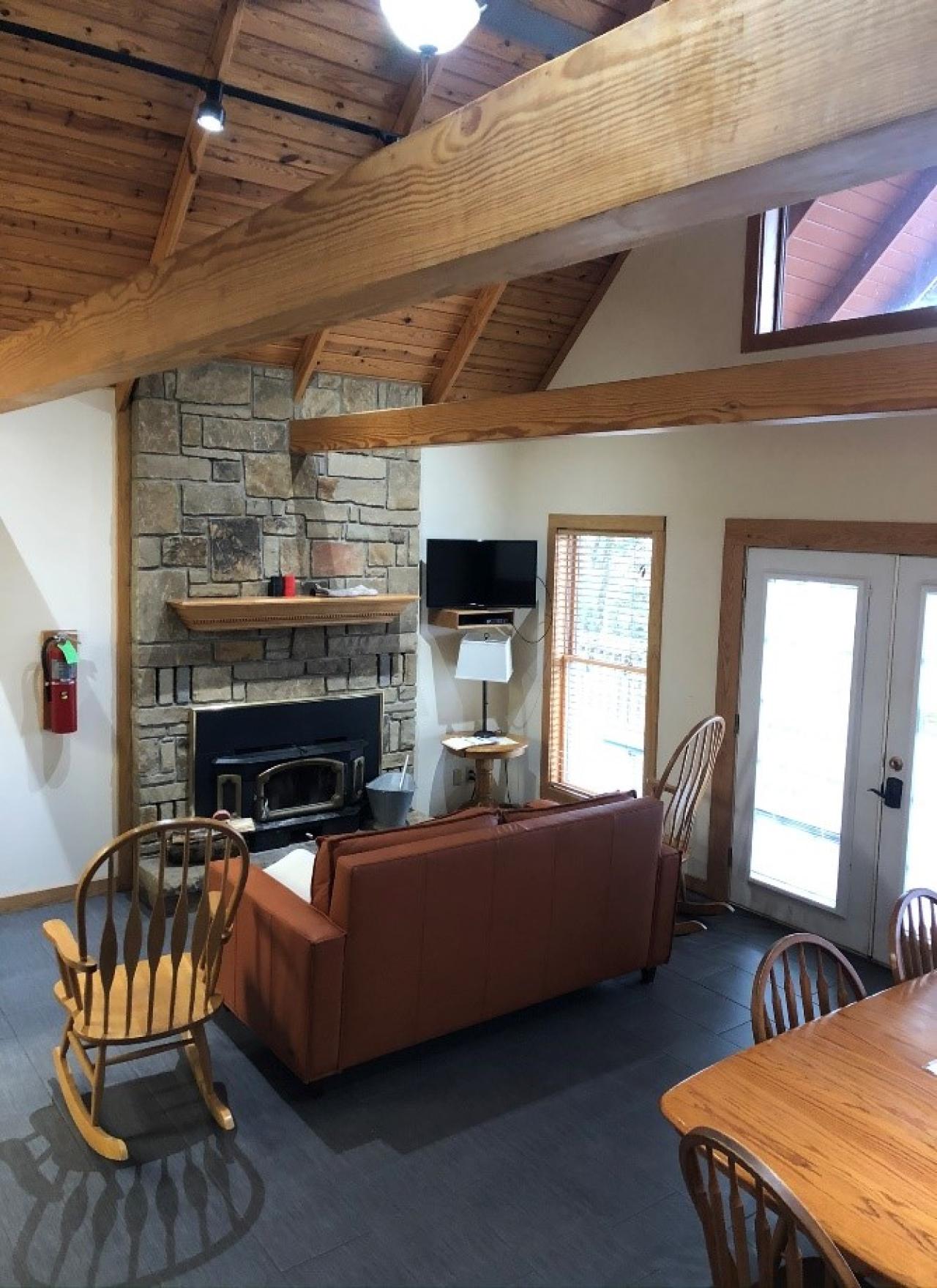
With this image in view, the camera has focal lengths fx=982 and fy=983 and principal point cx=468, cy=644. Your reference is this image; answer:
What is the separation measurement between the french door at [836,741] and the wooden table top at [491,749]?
157 cm

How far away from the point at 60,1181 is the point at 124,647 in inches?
114

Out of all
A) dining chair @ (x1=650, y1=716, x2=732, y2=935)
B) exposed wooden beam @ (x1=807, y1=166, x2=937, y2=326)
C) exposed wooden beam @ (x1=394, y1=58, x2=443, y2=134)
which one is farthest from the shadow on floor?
exposed wooden beam @ (x1=807, y1=166, x2=937, y2=326)

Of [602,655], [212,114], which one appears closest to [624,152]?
[212,114]

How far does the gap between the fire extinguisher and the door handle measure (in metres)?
4.05

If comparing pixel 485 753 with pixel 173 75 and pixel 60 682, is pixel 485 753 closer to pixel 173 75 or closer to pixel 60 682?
pixel 60 682

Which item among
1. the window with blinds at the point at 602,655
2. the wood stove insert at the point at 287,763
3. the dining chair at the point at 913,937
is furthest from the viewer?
the window with blinds at the point at 602,655

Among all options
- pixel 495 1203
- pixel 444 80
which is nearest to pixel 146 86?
pixel 444 80

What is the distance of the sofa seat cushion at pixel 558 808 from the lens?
13.2 ft

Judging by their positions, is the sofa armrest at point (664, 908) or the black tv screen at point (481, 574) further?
the black tv screen at point (481, 574)

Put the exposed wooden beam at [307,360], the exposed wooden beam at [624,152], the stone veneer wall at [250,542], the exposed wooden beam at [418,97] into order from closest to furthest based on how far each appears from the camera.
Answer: the exposed wooden beam at [624,152]
the exposed wooden beam at [418,97]
the stone veneer wall at [250,542]
the exposed wooden beam at [307,360]

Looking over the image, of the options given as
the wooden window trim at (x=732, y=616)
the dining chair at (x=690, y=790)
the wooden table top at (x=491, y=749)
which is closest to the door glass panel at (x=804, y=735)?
the wooden window trim at (x=732, y=616)

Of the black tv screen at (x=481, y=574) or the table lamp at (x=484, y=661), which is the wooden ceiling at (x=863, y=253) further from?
the table lamp at (x=484, y=661)

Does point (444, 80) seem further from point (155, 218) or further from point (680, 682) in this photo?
point (680, 682)

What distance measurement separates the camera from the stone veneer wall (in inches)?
209
